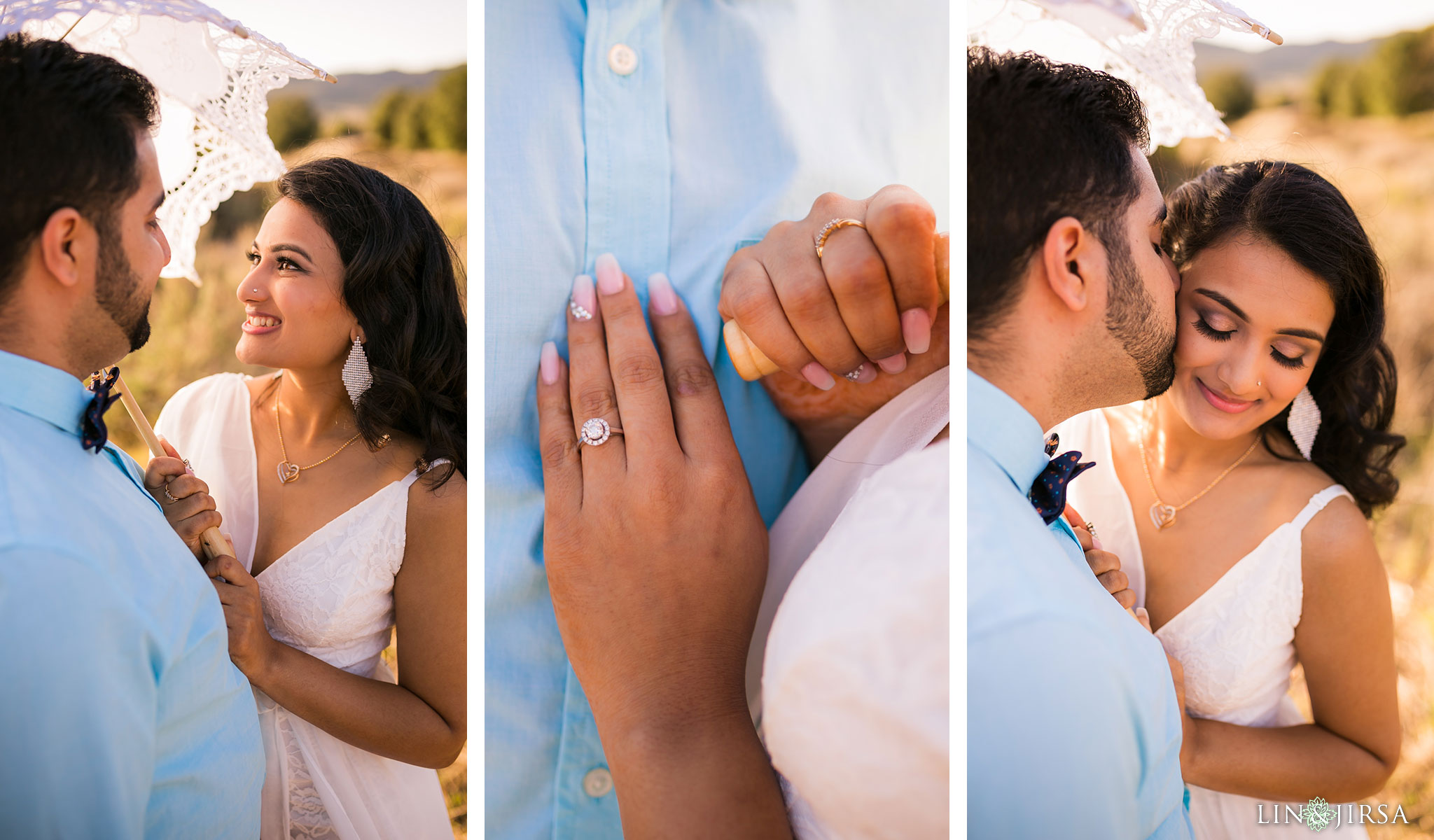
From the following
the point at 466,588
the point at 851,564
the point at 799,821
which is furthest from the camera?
the point at 466,588

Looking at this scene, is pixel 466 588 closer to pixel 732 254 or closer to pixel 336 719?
pixel 336 719

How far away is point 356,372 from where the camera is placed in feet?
3.63

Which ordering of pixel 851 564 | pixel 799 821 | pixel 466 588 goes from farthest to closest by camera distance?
1. pixel 466 588
2. pixel 799 821
3. pixel 851 564

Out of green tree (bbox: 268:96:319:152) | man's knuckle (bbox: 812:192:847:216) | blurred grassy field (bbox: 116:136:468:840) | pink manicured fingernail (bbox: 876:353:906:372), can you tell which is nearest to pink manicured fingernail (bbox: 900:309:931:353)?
pink manicured fingernail (bbox: 876:353:906:372)

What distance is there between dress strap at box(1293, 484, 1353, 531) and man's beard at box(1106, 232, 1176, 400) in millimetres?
365

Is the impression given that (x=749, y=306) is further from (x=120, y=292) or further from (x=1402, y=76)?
(x=1402, y=76)

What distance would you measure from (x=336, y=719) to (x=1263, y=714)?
1.29 meters

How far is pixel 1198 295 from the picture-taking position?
108 centimetres

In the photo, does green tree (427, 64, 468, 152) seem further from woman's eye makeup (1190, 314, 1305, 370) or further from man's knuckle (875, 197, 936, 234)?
woman's eye makeup (1190, 314, 1305, 370)

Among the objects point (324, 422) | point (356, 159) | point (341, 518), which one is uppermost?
point (356, 159)

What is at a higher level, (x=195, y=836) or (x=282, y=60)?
(x=282, y=60)

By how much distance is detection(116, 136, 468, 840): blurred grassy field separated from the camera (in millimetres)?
1021

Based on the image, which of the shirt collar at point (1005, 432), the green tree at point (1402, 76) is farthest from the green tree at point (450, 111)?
the green tree at point (1402, 76)

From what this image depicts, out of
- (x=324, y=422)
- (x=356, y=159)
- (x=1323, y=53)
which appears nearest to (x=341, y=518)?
(x=324, y=422)
